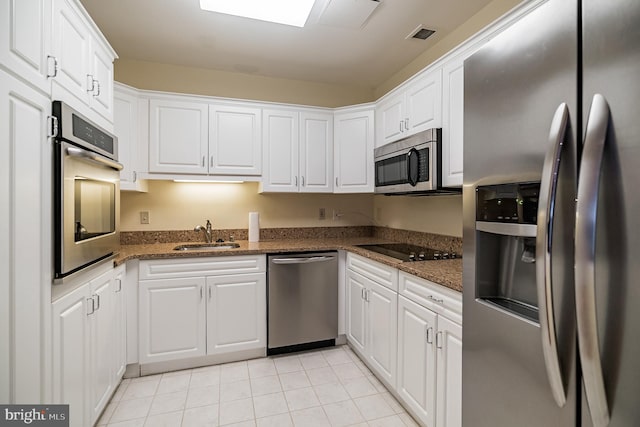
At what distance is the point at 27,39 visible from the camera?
1122 mm

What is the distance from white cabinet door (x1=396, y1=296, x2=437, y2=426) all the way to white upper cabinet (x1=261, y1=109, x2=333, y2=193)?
156 cm

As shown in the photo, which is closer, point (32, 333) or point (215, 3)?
point (32, 333)

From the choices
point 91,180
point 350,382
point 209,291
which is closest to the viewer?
point 91,180

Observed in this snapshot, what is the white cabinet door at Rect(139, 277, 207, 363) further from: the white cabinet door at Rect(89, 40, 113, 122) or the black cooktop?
the black cooktop

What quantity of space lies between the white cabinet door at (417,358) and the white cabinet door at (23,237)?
66.3 inches

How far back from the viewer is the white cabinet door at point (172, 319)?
2.37m

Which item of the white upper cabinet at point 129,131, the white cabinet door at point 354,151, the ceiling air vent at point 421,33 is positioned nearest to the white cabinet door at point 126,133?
the white upper cabinet at point 129,131

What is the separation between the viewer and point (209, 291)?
249cm

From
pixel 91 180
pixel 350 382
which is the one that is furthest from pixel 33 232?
pixel 350 382

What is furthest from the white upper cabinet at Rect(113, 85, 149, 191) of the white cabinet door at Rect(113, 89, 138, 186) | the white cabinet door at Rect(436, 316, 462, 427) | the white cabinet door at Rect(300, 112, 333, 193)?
the white cabinet door at Rect(436, 316, 462, 427)

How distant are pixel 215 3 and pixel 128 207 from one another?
1896mm

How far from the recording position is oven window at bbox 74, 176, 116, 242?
4.89 feet

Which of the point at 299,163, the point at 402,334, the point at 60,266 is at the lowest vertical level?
the point at 402,334

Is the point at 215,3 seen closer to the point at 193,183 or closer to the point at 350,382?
the point at 193,183
